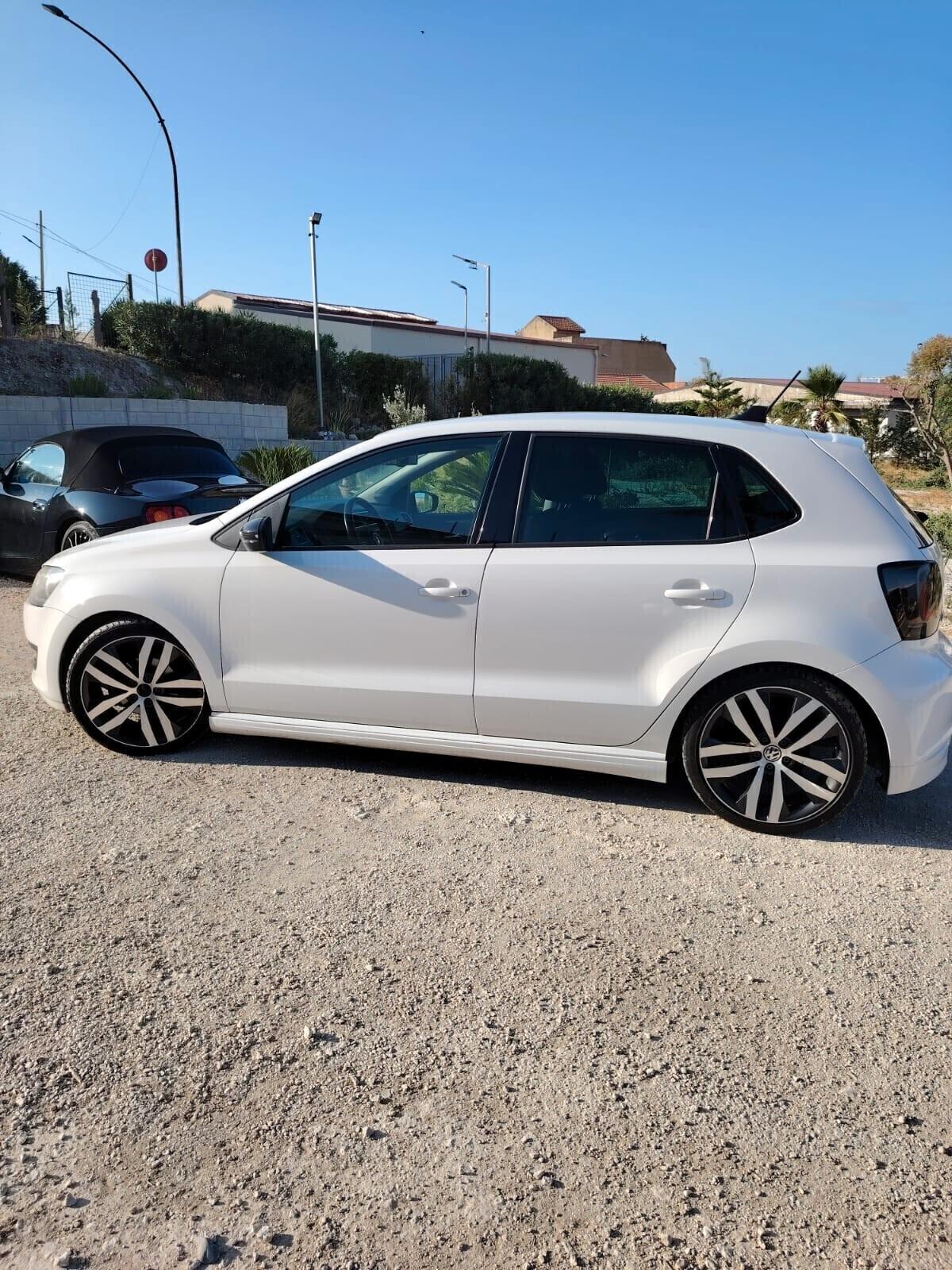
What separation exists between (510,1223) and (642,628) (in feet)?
7.71

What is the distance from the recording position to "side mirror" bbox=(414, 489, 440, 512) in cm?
443

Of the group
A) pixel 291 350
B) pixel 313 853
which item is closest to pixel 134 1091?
pixel 313 853

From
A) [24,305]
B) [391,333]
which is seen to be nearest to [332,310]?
[391,333]

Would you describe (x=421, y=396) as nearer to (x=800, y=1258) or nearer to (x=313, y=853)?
(x=313, y=853)

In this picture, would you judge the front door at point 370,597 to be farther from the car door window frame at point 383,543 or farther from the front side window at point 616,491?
the front side window at point 616,491

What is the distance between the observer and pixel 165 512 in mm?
8594

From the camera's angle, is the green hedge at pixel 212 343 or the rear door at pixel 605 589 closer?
the rear door at pixel 605 589

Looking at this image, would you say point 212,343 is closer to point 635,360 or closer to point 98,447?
point 98,447

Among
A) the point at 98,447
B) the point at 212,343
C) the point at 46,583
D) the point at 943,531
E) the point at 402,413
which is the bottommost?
the point at 943,531

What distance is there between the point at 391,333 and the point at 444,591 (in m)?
40.9

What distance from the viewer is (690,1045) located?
271cm

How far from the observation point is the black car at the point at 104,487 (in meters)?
8.76

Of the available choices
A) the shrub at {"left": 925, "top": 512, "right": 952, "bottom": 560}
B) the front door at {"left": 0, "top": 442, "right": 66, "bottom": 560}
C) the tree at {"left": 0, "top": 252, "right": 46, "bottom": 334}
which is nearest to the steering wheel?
the front door at {"left": 0, "top": 442, "right": 66, "bottom": 560}

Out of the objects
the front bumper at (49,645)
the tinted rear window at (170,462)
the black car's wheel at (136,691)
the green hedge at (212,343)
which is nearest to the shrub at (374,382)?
the green hedge at (212,343)
